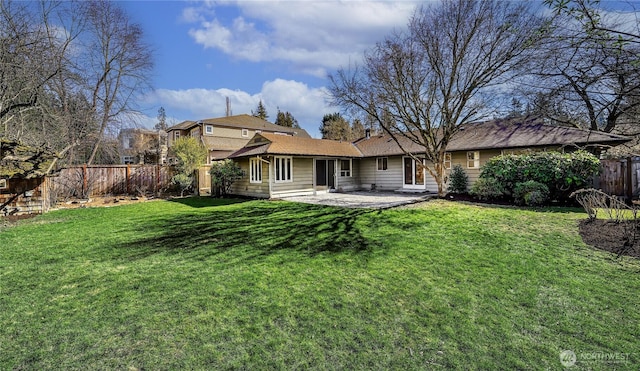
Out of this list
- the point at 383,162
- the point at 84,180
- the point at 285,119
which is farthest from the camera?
the point at 285,119

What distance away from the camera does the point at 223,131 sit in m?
28.7

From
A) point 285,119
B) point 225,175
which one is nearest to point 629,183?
point 225,175

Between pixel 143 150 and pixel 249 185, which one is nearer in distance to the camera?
pixel 249 185

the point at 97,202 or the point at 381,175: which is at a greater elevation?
the point at 381,175

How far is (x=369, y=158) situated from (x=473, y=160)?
5.86 meters

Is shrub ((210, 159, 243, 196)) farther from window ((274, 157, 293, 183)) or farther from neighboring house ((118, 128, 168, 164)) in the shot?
neighboring house ((118, 128, 168, 164))

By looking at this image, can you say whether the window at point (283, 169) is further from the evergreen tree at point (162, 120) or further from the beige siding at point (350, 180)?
the evergreen tree at point (162, 120)

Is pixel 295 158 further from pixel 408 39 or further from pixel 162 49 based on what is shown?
pixel 162 49

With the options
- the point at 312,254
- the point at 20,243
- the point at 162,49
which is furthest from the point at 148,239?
the point at 162,49

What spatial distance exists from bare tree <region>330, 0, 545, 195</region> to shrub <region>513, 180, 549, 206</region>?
2848 mm

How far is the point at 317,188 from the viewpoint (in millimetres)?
15938

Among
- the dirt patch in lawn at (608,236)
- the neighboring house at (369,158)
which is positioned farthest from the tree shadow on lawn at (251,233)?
the neighboring house at (369,158)

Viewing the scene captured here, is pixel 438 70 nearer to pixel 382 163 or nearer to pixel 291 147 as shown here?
pixel 382 163

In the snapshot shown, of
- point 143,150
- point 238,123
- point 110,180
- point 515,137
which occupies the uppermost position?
point 238,123
